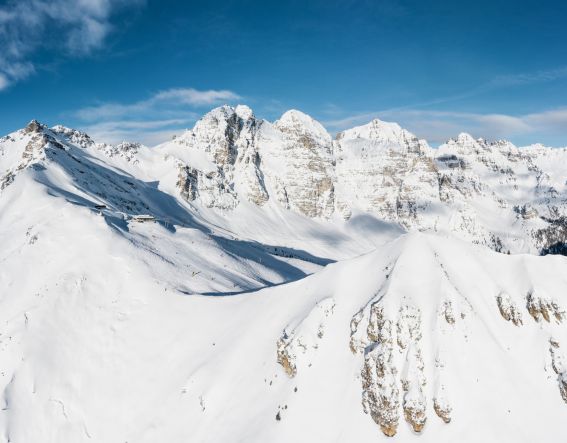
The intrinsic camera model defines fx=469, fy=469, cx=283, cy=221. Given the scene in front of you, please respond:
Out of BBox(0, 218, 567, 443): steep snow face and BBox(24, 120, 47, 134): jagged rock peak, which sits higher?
BBox(24, 120, 47, 134): jagged rock peak

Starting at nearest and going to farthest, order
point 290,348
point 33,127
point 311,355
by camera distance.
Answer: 1. point 311,355
2. point 290,348
3. point 33,127

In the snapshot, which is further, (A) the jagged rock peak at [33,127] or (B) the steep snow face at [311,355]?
(A) the jagged rock peak at [33,127]

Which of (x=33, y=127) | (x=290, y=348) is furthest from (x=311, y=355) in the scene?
(x=33, y=127)

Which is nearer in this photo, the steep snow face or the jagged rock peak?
the steep snow face

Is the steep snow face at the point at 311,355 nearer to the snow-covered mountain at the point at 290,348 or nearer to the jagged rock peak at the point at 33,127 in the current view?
the snow-covered mountain at the point at 290,348

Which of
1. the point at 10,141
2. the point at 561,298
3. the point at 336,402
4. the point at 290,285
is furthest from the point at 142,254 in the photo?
the point at 10,141

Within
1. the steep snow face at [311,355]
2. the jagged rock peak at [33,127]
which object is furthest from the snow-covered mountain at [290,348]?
the jagged rock peak at [33,127]

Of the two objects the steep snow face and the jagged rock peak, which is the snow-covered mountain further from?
the jagged rock peak

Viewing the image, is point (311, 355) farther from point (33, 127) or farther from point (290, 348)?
point (33, 127)

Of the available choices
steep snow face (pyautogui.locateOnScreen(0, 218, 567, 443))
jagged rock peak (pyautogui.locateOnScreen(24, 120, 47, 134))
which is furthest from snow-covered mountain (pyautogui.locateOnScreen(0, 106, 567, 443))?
jagged rock peak (pyautogui.locateOnScreen(24, 120, 47, 134))

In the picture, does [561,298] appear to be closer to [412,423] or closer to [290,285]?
[412,423]

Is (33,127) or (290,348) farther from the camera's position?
(33,127)
